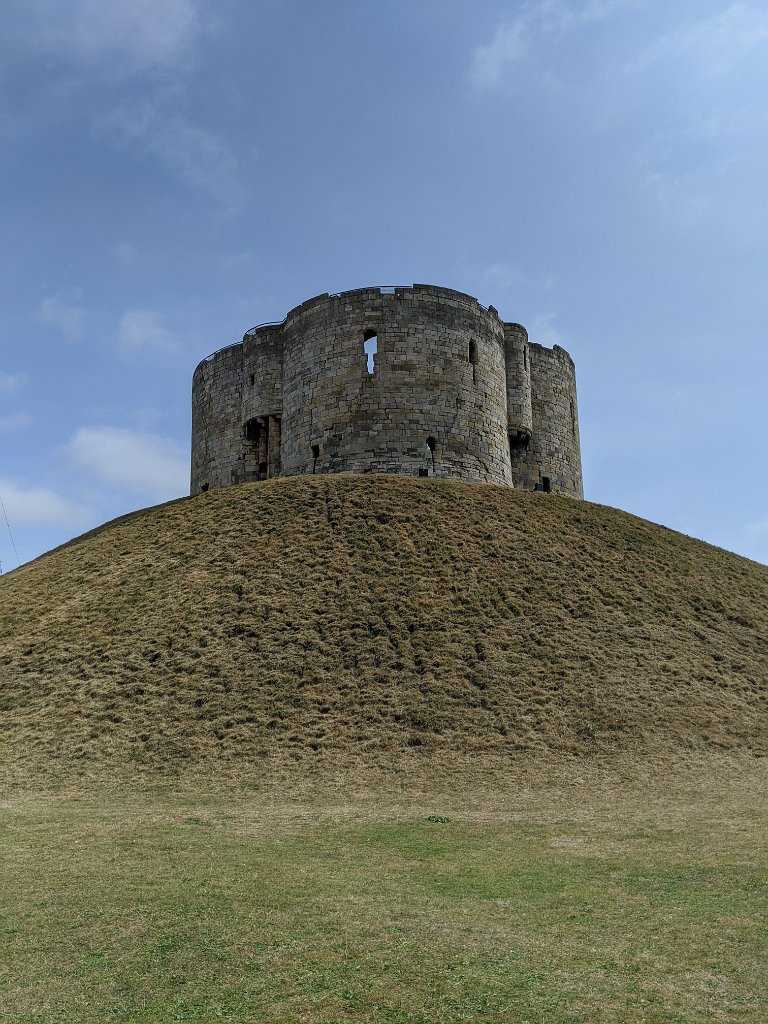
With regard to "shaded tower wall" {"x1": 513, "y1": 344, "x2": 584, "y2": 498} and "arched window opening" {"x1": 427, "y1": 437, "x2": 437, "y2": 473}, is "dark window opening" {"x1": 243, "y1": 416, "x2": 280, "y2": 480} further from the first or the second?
"shaded tower wall" {"x1": 513, "y1": 344, "x2": 584, "y2": 498}

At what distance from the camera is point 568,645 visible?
2419cm

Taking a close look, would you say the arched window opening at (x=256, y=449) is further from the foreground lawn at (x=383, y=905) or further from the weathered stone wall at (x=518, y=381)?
the foreground lawn at (x=383, y=905)

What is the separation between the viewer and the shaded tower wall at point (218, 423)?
4444cm

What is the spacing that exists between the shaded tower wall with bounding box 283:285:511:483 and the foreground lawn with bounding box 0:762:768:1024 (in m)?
20.4

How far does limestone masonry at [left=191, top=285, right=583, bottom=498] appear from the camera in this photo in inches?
1427

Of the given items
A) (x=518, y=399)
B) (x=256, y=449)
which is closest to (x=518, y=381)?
(x=518, y=399)

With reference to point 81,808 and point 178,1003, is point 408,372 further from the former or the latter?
point 178,1003

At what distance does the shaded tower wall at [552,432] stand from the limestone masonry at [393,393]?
14 cm

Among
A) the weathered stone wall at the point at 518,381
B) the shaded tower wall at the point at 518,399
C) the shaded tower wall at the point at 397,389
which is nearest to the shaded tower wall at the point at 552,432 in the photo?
the shaded tower wall at the point at 518,399

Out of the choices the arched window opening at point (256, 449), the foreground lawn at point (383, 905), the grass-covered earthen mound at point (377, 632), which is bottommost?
the foreground lawn at point (383, 905)

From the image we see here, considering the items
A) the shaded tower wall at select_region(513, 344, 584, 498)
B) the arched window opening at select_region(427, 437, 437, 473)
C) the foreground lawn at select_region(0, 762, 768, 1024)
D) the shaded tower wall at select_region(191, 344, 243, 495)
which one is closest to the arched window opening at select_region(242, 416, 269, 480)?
the shaded tower wall at select_region(191, 344, 243, 495)

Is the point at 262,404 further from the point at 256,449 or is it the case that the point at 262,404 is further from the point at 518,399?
the point at 518,399

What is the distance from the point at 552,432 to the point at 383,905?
120 ft

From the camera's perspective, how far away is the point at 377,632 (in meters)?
24.3
